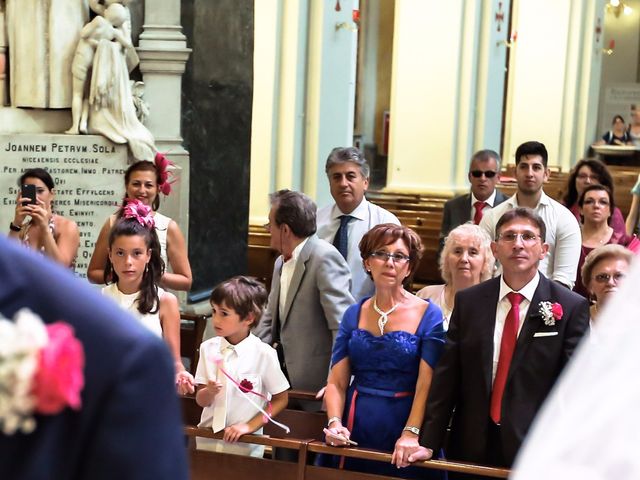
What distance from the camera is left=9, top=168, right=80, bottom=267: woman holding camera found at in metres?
5.93

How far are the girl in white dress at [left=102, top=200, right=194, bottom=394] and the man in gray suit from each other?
604mm

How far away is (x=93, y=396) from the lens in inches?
47.4

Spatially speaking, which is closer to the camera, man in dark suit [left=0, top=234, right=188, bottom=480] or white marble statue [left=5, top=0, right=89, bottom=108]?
man in dark suit [left=0, top=234, right=188, bottom=480]

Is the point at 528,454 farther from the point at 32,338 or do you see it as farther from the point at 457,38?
the point at 457,38

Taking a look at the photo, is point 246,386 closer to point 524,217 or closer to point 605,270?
point 524,217

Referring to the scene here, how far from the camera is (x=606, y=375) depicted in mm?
1206

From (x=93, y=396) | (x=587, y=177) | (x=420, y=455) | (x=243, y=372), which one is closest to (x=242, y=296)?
(x=243, y=372)

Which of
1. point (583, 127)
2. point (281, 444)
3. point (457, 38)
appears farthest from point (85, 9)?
point (583, 127)

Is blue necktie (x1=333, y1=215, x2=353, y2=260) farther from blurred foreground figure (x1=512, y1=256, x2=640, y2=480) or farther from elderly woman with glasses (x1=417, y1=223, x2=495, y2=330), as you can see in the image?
blurred foreground figure (x1=512, y1=256, x2=640, y2=480)

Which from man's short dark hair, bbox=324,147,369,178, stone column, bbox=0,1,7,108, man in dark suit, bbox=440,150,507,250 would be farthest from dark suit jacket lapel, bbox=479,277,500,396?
stone column, bbox=0,1,7,108

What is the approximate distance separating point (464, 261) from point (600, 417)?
4.18m

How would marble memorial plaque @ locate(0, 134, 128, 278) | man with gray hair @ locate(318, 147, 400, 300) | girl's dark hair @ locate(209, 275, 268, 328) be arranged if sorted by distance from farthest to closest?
marble memorial plaque @ locate(0, 134, 128, 278) < man with gray hair @ locate(318, 147, 400, 300) < girl's dark hair @ locate(209, 275, 268, 328)

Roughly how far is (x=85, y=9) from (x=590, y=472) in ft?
21.7

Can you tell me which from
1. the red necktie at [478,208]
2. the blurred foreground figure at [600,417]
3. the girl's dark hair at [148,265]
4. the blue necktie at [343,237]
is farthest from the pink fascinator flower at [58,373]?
the red necktie at [478,208]
